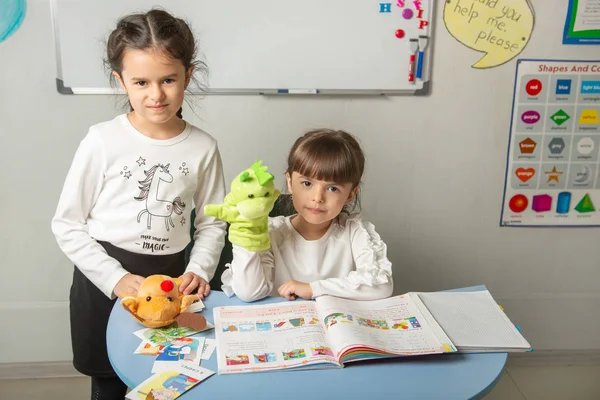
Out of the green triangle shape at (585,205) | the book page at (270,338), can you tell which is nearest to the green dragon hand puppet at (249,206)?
the book page at (270,338)

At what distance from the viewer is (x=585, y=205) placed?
229cm

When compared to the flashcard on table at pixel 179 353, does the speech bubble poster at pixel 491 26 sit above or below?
above

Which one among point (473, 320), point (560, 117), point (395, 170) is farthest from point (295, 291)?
point (560, 117)

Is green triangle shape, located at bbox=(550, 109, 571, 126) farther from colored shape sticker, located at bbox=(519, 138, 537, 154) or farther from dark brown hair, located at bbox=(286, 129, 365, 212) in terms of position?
dark brown hair, located at bbox=(286, 129, 365, 212)

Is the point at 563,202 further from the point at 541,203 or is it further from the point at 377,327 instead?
the point at 377,327

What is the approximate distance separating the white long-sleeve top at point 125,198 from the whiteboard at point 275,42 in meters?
0.64

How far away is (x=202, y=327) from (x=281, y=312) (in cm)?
18

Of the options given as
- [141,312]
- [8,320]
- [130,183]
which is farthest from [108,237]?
[8,320]

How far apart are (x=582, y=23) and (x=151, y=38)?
163cm

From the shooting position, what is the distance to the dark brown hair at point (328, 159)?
4.58 ft

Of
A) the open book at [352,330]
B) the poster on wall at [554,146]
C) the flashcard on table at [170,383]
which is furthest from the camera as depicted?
the poster on wall at [554,146]

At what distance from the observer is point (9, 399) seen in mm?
2104

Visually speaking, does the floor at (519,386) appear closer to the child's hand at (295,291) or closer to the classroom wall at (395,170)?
the classroom wall at (395,170)

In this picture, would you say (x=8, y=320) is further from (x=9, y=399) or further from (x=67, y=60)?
(x=67, y=60)
